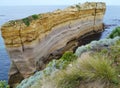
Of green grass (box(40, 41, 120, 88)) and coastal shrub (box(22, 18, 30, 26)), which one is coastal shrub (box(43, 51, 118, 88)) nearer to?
green grass (box(40, 41, 120, 88))

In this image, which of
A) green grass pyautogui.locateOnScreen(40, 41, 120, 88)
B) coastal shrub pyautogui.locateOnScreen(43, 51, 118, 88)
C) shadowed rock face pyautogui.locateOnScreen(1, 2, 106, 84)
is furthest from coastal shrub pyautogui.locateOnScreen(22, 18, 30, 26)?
coastal shrub pyautogui.locateOnScreen(43, 51, 118, 88)

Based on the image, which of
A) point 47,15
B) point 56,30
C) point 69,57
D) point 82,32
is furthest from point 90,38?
point 69,57

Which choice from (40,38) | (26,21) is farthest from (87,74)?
(40,38)

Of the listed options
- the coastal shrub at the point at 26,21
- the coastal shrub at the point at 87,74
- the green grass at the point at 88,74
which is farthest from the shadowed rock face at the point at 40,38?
the coastal shrub at the point at 87,74

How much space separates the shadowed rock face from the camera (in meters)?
28.7

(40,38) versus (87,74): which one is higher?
(87,74)

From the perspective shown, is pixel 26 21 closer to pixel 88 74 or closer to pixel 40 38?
pixel 40 38

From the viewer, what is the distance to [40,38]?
3225cm

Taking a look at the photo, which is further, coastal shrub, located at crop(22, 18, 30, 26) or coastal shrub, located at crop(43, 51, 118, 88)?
coastal shrub, located at crop(22, 18, 30, 26)

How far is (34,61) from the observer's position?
97.7ft

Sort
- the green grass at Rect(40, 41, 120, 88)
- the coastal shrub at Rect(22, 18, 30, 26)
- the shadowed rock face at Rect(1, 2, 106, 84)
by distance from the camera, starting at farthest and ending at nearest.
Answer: the coastal shrub at Rect(22, 18, 30, 26) < the shadowed rock face at Rect(1, 2, 106, 84) < the green grass at Rect(40, 41, 120, 88)

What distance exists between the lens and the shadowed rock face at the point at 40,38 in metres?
28.7

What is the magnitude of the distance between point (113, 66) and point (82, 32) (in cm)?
4047

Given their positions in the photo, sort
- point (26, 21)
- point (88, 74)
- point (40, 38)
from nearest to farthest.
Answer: point (88, 74) < point (26, 21) < point (40, 38)
